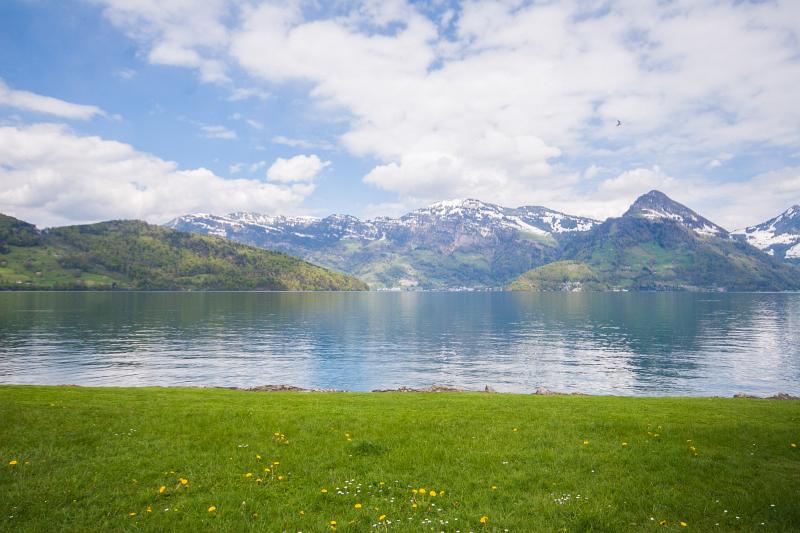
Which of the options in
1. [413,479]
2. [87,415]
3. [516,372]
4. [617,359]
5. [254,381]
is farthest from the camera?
[617,359]

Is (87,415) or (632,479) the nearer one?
(632,479)

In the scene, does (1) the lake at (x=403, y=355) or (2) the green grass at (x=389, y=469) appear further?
(1) the lake at (x=403, y=355)

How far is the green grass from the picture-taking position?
13211mm

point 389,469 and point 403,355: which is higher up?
point 389,469

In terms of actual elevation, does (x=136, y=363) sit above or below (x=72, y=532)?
below

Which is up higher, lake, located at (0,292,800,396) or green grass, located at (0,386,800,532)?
green grass, located at (0,386,800,532)

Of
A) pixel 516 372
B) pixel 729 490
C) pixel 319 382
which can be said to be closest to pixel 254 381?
pixel 319 382

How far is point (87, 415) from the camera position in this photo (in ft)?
71.7

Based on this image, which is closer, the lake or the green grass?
the green grass

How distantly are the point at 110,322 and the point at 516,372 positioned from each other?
124 m

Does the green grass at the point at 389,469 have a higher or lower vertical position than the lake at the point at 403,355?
higher

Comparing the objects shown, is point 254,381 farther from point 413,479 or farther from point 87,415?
point 413,479

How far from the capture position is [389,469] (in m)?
16.7

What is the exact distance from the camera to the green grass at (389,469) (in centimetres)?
1321
